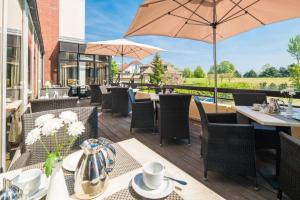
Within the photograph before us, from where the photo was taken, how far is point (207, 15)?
3566 millimetres

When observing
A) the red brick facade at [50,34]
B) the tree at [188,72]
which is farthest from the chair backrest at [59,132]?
the tree at [188,72]

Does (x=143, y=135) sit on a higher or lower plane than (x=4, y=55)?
lower

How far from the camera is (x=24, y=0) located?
288cm

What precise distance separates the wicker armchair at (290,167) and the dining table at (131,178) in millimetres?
1018

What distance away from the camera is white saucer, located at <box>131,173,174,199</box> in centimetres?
87

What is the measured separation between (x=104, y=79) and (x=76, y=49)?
8.17 feet

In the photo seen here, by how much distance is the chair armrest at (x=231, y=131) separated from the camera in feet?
6.85

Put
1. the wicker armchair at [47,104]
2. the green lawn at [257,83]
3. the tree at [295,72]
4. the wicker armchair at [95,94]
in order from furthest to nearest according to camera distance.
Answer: the tree at [295,72] → the wicker armchair at [95,94] → the green lawn at [257,83] → the wicker armchair at [47,104]

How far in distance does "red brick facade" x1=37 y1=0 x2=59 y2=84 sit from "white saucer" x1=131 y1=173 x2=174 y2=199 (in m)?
11.9

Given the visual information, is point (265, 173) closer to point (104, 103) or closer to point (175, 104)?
point (175, 104)

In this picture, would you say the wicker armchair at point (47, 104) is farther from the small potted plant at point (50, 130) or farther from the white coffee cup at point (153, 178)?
the white coffee cup at point (153, 178)

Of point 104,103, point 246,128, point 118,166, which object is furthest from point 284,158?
point 104,103

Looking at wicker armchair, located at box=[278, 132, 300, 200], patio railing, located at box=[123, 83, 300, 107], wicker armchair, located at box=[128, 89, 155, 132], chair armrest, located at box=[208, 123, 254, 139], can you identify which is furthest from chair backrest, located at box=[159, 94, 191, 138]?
wicker armchair, located at box=[278, 132, 300, 200]

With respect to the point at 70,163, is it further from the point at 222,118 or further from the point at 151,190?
the point at 222,118
